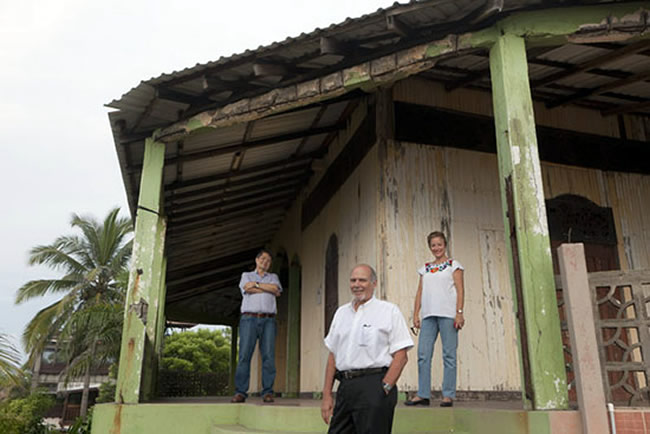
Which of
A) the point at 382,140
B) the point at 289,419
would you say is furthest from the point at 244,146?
the point at 289,419

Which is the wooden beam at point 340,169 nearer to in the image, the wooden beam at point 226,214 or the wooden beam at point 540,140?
the wooden beam at point 540,140

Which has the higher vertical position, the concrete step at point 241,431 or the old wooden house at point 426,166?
the old wooden house at point 426,166

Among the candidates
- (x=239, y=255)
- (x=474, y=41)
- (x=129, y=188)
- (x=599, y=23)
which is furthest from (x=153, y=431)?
(x=239, y=255)

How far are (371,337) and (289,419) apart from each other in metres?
1.69

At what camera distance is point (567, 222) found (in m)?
7.61

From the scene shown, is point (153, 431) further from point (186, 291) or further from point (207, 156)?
point (186, 291)

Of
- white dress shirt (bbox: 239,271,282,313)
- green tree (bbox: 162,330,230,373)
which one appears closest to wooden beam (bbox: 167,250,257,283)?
white dress shirt (bbox: 239,271,282,313)

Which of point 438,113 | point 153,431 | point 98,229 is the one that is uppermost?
point 98,229

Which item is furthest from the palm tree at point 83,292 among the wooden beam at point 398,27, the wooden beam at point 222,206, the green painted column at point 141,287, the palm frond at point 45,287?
the wooden beam at point 398,27

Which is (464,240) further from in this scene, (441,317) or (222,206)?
(222,206)

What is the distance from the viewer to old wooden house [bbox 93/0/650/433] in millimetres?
4617

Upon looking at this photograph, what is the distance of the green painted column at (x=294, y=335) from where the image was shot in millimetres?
11166

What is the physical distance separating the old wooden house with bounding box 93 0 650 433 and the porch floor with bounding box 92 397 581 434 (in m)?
0.02

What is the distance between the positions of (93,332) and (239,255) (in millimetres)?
6814
